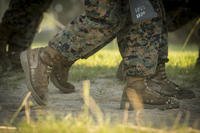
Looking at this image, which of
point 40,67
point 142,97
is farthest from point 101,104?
point 40,67

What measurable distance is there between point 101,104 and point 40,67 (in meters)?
0.54

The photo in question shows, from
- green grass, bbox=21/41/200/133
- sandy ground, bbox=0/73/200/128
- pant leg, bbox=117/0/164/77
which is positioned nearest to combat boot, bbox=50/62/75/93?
sandy ground, bbox=0/73/200/128

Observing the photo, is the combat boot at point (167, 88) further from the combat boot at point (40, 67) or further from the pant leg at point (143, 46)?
the combat boot at point (40, 67)

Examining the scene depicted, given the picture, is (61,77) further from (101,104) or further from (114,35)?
(114,35)

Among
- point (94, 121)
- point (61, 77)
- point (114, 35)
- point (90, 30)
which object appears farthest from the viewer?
point (61, 77)

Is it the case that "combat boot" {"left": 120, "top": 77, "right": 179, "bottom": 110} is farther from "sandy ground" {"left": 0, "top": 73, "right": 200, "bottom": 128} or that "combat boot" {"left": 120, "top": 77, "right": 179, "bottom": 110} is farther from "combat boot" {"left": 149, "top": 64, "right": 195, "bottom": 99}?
"combat boot" {"left": 149, "top": 64, "right": 195, "bottom": 99}

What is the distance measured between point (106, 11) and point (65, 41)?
335mm

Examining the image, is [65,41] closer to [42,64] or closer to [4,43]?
[42,64]

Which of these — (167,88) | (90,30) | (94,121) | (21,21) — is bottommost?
(94,121)

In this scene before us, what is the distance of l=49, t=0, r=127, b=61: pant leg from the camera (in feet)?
10.7

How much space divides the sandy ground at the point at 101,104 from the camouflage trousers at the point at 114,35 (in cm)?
32

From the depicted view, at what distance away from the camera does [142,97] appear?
11.4 ft

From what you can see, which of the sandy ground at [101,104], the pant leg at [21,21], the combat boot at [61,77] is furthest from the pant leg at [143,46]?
the pant leg at [21,21]

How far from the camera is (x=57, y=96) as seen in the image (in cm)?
416
